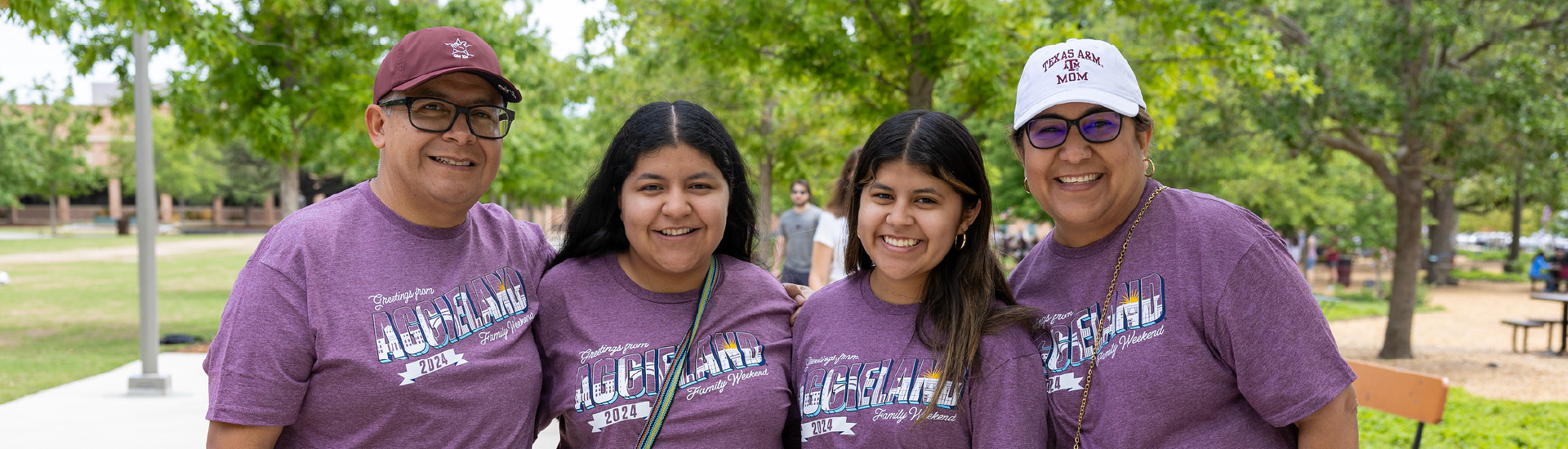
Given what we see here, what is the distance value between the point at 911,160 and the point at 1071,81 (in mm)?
391

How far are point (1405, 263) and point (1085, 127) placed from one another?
13.5 m

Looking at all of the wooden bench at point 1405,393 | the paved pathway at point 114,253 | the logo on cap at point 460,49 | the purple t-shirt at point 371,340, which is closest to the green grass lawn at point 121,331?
the wooden bench at point 1405,393

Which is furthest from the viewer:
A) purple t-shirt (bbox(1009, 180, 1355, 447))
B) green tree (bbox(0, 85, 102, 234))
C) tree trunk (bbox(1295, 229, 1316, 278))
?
green tree (bbox(0, 85, 102, 234))

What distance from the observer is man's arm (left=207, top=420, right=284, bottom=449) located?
6.29 feet

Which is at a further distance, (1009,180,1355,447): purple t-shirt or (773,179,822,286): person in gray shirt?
(773,179,822,286): person in gray shirt

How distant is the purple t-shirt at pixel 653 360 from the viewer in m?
2.21

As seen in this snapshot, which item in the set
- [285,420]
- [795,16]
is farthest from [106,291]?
[285,420]

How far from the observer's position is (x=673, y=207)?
2.22 meters

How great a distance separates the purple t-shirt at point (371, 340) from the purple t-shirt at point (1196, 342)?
1.30 m

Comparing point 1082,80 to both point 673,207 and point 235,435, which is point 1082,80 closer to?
point 673,207

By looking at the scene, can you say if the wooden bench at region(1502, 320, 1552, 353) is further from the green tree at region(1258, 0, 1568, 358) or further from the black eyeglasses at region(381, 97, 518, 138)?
the black eyeglasses at region(381, 97, 518, 138)

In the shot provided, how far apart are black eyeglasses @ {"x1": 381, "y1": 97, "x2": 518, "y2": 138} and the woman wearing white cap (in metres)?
1.26

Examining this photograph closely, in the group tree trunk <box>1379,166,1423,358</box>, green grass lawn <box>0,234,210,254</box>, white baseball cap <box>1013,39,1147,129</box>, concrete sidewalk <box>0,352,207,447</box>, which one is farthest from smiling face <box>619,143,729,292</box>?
green grass lawn <box>0,234,210,254</box>

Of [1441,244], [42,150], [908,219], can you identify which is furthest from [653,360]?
[42,150]
